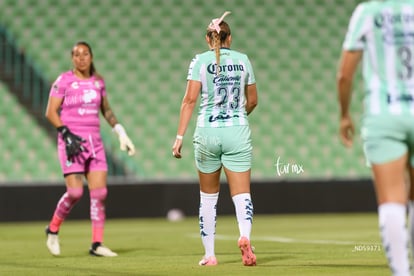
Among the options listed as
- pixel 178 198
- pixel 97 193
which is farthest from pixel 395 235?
pixel 178 198

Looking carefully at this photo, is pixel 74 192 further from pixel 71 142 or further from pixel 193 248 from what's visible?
pixel 193 248

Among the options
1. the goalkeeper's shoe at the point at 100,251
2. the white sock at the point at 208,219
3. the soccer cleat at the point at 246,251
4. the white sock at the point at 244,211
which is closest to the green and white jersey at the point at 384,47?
the soccer cleat at the point at 246,251

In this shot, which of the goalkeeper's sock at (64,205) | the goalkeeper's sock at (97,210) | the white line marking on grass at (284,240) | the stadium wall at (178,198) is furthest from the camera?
the stadium wall at (178,198)

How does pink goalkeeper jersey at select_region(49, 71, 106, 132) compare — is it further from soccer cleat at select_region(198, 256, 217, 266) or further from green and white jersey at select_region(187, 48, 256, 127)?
soccer cleat at select_region(198, 256, 217, 266)

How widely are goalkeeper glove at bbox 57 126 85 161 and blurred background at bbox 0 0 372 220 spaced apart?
8.03 meters

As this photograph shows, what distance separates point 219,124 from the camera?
836 centimetres

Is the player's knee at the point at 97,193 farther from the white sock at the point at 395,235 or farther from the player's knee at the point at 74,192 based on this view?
the white sock at the point at 395,235

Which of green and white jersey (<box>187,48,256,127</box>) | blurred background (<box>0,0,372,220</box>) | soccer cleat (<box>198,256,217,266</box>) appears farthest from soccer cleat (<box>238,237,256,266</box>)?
blurred background (<box>0,0,372,220</box>)

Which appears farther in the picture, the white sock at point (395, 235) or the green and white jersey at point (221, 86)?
the green and white jersey at point (221, 86)

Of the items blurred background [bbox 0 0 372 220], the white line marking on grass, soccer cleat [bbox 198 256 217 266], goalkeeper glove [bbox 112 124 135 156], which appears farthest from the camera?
blurred background [bbox 0 0 372 220]

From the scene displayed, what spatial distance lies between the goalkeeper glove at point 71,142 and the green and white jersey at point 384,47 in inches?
200

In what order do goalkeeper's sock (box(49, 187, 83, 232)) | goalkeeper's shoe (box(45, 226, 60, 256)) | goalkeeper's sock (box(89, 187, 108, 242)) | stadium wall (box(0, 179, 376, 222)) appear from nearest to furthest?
goalkeeper's shoe (box(45, 226, 60, 256))
goalkeeper's sock (box(89, 187, 108, 242))
goalkeeper's sock (box(49, 187, 83, 232))
stadium wall (box(0, 179, 376, 222))

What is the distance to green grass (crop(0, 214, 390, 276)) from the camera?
8.07 m

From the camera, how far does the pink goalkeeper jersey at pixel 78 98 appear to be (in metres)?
10.3
